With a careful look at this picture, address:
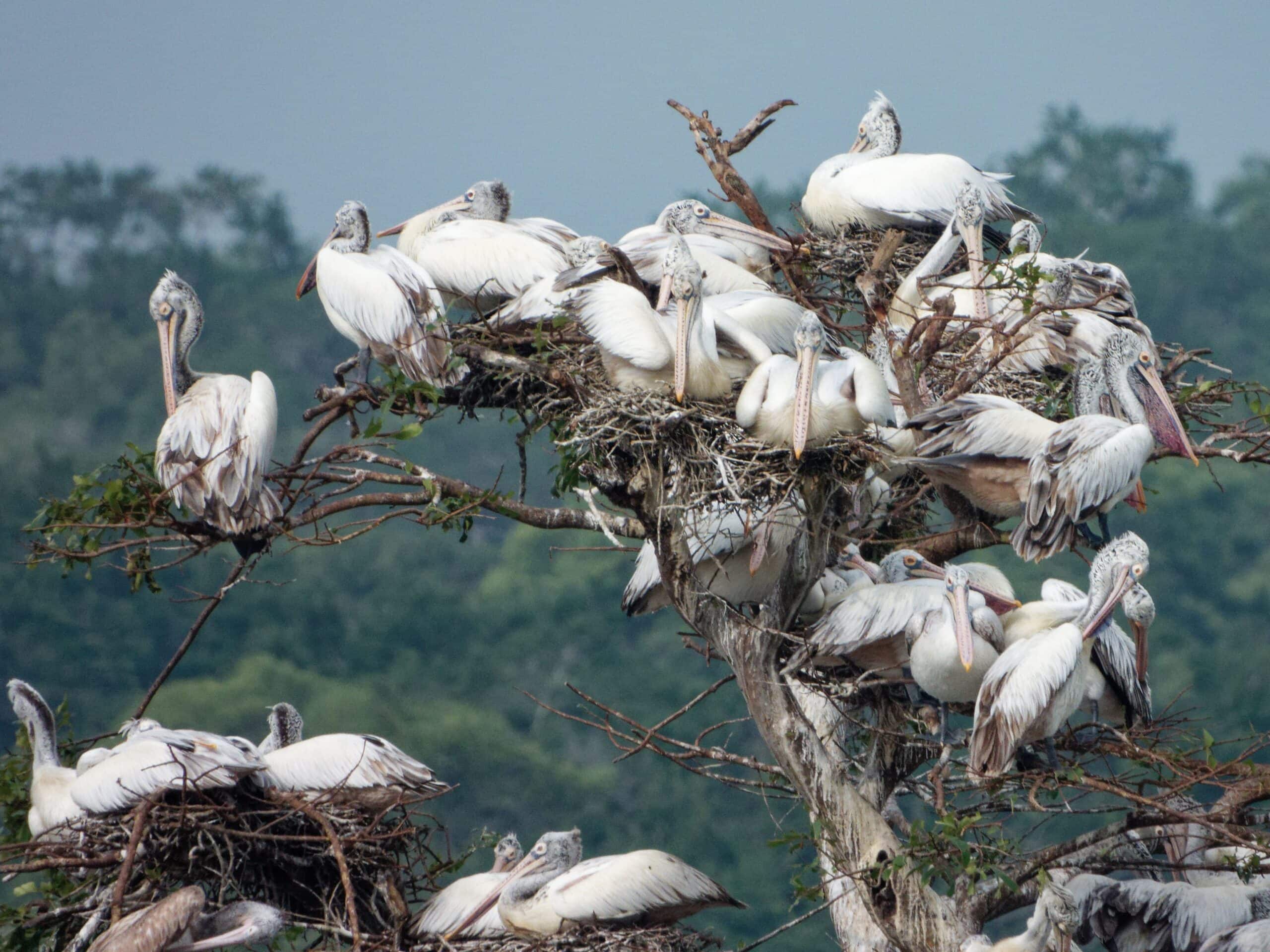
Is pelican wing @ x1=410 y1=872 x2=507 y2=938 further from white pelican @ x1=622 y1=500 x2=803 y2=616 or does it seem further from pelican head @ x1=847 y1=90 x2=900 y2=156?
pelican head @ x1=847 y1=90 x2=900 y2=156

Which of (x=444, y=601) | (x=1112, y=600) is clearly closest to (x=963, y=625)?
(x=1112, y=600)

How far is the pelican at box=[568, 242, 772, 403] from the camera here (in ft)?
19.2

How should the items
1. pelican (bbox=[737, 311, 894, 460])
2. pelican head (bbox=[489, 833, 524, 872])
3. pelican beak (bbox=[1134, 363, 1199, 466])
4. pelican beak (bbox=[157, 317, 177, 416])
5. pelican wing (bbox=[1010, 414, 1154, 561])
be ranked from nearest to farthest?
1. pelican (bbox=[737, 311, 894, 460])
2. pelican wing (bbox=[1010, 414, 1154, 561])
3. pelican beak (bbox=[1134, 363, 1199, 466])
4. pelican beak (bbox=[157, 317, 177, 416])
5. pelican head (bbox=[489, 833, 524, 872])

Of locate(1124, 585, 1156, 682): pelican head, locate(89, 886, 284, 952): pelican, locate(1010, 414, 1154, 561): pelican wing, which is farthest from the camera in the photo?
locate(1124, 585, 1156, 682): pelican head

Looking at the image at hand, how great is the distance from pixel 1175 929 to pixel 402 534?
2603 centimetres

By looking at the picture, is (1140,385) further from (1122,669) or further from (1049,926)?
(1049,926)

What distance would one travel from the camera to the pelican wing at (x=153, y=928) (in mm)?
5637

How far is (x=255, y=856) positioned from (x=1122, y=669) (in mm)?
2923

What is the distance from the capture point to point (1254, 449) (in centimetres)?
592

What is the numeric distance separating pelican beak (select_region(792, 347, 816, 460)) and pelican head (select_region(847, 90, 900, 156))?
3.09 meters

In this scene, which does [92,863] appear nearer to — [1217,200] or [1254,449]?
[1254,449]

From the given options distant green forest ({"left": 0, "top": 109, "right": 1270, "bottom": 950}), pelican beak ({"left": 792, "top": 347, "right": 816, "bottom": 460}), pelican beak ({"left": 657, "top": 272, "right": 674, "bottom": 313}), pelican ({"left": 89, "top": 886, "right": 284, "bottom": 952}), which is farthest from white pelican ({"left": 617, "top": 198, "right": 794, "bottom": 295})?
distant green forest ({"left": 0, "top": 109, "right": 1270, "bottom": 950})

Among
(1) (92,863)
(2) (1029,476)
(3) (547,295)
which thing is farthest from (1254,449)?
(1) (92,863)

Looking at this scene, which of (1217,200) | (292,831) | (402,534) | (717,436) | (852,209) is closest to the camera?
(717,436)
